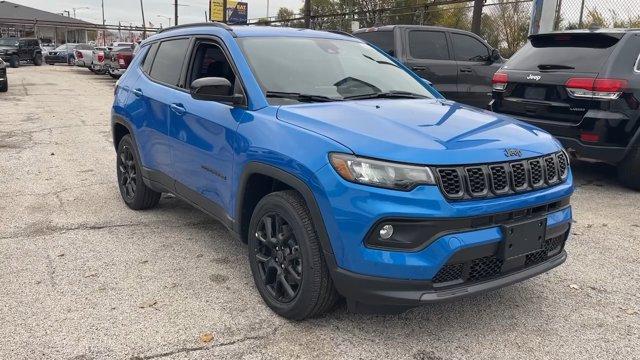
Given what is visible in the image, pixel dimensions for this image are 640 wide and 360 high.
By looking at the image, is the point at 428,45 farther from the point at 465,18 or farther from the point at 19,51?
the point at 19,51

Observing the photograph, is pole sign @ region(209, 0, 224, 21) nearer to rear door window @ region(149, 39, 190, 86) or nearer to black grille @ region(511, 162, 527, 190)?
rear door window @ region(149, 39, 190, 86)

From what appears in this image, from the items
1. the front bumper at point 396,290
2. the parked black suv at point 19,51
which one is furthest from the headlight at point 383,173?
the parked black suv at point 19,51

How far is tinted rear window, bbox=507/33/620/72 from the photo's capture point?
6008 mm

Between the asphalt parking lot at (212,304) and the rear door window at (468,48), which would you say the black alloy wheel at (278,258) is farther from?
the rear door window at (468,48)

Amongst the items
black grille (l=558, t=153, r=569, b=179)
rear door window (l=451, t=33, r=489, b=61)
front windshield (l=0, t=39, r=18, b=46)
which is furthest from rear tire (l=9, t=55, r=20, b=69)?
black grille (l=558, t=153, r=569, b=179)

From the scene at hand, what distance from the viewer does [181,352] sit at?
292 centimetres

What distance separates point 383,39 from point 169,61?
16.0 feet

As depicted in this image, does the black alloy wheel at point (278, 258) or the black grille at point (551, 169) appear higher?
the black grille at point (551, 169)

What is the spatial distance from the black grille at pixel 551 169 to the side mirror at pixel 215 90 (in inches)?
74.9

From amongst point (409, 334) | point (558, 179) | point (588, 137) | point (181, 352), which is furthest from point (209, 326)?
point (588, 137)

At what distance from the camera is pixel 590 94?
5.84 m

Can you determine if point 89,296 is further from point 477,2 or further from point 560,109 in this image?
point 477,2

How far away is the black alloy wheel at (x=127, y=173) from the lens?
17.7 ft

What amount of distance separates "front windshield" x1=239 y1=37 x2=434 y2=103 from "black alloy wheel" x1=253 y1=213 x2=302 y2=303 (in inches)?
32.2
